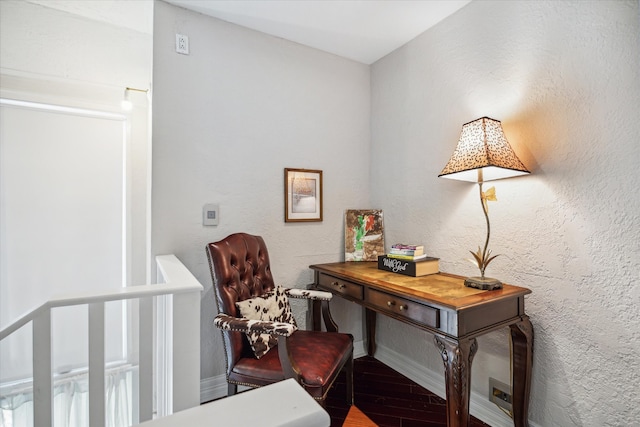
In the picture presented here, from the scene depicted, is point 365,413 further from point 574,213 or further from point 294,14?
point 294,14

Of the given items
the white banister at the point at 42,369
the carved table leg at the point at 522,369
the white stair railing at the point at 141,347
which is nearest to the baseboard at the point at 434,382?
the carved table leg at the point at 522,369

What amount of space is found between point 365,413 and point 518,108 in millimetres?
1982

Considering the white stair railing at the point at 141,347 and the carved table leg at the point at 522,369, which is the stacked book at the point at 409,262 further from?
the white stair railing at the point at 141,347

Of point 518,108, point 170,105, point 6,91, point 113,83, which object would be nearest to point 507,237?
point 518,108

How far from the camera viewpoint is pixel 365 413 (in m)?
1.95

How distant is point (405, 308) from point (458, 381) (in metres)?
0.40

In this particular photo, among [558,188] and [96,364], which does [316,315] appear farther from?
[558,188]

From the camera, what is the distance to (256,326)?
156 cm

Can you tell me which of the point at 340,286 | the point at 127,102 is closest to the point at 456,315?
the point at 340,286

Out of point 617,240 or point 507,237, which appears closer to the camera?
point 617,240

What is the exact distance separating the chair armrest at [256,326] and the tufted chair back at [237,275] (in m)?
0.16

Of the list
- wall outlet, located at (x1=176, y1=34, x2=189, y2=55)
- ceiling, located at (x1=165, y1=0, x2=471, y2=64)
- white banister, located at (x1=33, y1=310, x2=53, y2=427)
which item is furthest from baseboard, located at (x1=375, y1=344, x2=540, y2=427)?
wall outlet, located at (x1=176, y1=34, x2=189, y2=55)

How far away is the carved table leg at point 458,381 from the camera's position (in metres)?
1.42

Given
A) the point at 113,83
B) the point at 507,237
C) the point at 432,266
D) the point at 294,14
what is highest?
the point at 294,14
